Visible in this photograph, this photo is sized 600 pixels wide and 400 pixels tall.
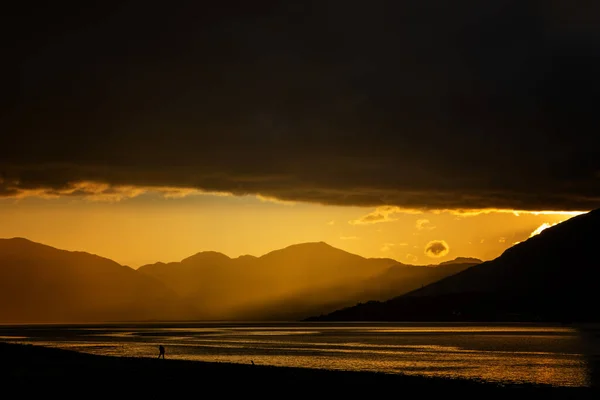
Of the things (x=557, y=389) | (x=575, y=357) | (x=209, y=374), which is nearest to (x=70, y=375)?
(x=209, y=374)

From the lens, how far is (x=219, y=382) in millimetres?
72562

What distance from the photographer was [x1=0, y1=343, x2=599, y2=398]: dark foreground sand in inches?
2516

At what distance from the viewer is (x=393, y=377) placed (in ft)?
258

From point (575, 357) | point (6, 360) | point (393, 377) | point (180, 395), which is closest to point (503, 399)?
point (393, 377)

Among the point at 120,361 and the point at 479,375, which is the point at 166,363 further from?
the point at 479,375

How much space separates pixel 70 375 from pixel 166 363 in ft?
68.7

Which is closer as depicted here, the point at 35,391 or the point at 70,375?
the point at 35,391

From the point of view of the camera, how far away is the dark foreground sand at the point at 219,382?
210ft

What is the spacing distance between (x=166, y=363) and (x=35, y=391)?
35987mm

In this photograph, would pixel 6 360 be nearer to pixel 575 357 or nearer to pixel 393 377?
pixel 393 377

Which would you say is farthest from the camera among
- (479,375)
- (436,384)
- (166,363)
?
(166,363)

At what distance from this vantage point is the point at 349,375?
80.6 metres

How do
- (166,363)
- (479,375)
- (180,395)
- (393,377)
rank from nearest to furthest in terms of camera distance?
1. (180,395)
2. (393,377)
3. (479,375)
4. (166,363)

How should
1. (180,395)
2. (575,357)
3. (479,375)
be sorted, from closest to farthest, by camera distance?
(180,395)
(479,375)
(575,357)
